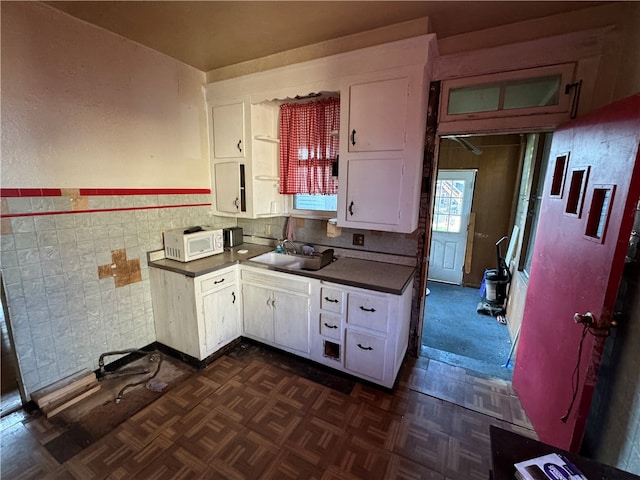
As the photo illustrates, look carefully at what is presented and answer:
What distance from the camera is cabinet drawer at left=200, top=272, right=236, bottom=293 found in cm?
219

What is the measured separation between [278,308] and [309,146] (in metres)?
1.50

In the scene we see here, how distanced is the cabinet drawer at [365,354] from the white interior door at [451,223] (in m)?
2.83

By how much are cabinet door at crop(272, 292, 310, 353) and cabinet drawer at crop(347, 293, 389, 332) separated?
378mm

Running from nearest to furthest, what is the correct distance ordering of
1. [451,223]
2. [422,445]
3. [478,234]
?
[422,445]
[478,234]
[451,223]

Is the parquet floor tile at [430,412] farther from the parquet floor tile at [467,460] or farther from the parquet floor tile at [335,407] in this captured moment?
the parquet floor tile at [335,407]

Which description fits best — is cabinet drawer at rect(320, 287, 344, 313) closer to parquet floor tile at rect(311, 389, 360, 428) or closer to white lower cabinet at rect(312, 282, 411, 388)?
white lower cabinet at rect(312, 282, 411, 388)

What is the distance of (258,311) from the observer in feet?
8.13

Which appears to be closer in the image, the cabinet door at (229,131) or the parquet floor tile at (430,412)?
the parquet floor tile at (430,412)

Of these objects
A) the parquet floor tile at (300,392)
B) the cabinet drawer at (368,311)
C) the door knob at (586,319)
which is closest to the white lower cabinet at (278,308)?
the parquet floor tile at (300,392)

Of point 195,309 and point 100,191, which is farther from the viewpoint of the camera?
point 195,309

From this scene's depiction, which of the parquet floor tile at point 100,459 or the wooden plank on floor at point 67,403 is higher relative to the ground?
the wooden plank on floor at point 67,403

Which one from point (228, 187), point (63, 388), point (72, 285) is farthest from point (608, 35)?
point (63, 388)

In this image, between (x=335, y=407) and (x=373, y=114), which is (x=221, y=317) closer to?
(x=335, y=407)

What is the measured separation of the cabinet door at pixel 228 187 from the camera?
2.64m
